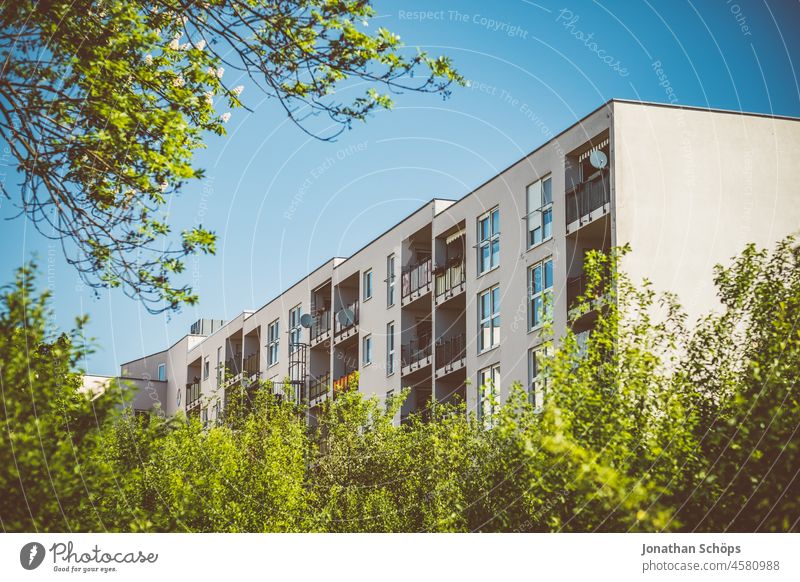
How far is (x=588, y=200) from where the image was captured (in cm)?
2697

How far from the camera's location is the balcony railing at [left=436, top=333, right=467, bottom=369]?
34.0 meters

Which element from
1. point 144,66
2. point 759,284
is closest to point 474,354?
point 759,284

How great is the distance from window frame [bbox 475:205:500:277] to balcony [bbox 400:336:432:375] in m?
4.32

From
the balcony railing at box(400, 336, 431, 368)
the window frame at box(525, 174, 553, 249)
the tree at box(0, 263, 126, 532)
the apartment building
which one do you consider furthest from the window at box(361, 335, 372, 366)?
the tree at box(0, 263, 126, 532)

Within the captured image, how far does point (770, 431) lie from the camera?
43.8 feet

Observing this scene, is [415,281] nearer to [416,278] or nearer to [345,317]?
[416,278]

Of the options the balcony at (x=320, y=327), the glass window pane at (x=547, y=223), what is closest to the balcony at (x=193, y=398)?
the balcony at (x=320, y=327)

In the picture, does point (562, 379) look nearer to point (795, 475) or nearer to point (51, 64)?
point (795, 475)

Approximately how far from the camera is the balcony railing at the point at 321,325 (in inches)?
1703

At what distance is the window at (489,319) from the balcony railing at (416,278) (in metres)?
3.23

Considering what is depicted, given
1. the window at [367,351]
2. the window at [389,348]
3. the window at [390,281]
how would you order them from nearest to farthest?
1. the window at [389,348]
2. the window at [390,281]
3. the window at [367,351]

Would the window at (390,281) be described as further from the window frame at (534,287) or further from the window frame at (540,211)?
the window frame at (540,211)

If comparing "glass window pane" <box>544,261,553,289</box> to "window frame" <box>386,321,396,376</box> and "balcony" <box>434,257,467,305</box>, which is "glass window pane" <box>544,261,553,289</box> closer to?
"balcony" <box>434,257,467,305</box>
